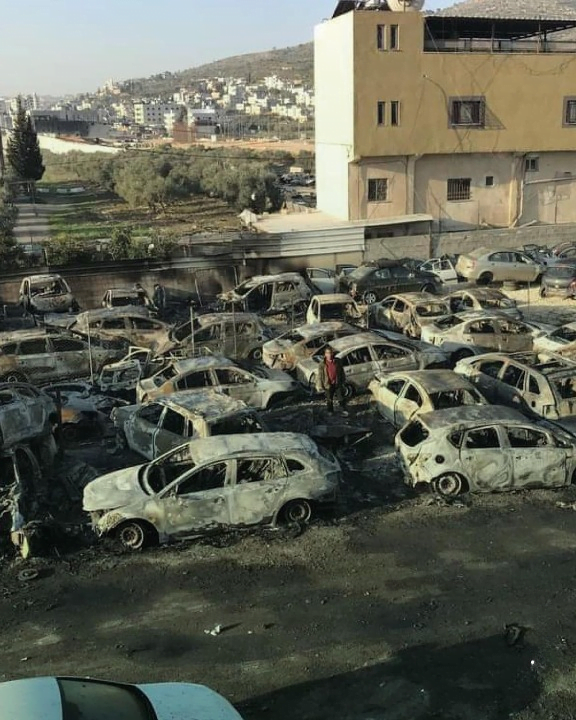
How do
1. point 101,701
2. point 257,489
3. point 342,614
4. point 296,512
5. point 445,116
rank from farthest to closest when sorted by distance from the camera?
point 445,116 → point 296,512 → point 257,489 → point 342,614 → point 101,701

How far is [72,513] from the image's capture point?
1124 cm

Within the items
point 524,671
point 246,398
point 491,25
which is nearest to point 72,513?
point 246,398

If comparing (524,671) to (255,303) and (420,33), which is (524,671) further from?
(420,33)

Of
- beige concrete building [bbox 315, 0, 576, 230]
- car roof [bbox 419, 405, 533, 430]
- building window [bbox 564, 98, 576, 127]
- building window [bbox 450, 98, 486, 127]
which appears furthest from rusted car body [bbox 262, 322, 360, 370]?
building window [bbox 564, 98, 576, 127]

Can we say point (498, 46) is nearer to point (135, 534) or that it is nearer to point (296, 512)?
point (296, 512)

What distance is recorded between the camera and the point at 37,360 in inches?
699

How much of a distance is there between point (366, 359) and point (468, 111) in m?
22.4

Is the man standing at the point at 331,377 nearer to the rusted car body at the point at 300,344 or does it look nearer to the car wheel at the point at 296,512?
the rusted car body at the point at 300,344

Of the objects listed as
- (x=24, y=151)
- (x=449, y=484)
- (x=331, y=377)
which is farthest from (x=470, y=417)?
(x=24, y=151)

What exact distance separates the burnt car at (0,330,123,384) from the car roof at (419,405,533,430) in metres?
9.27

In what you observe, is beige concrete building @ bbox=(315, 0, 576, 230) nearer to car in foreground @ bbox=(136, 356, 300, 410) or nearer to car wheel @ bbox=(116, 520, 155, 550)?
car in foreground @ bbox=(136, 356, 300, 410)

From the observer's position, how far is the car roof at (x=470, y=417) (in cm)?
1158

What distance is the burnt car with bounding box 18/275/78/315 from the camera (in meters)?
24.3

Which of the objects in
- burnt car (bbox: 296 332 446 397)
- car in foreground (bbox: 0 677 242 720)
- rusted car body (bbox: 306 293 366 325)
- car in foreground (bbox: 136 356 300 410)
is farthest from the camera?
rusted car body (bbox: 306 293 366 325)
